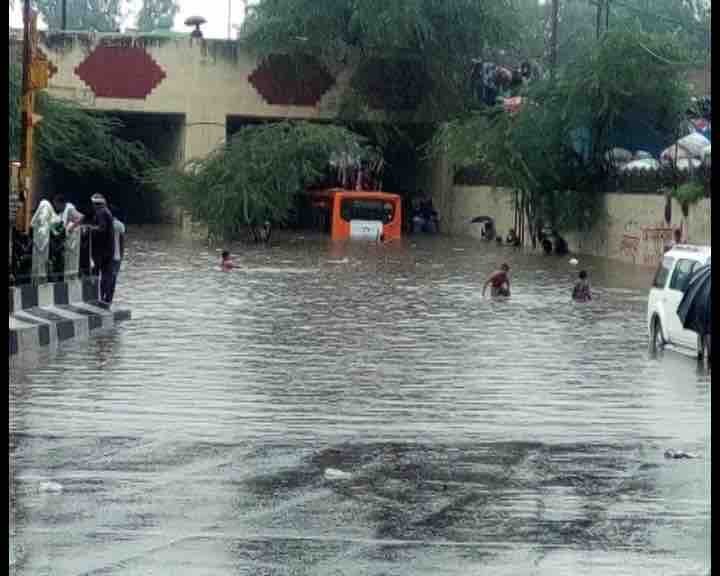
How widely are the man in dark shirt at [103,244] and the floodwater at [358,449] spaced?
737 millimetres

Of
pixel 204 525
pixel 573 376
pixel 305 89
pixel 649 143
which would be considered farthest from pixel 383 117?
pixel 204 525

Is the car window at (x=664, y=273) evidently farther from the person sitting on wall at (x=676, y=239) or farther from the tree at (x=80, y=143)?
the tree at (x=80, y=143)

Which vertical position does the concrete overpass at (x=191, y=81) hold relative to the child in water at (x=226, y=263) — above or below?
above

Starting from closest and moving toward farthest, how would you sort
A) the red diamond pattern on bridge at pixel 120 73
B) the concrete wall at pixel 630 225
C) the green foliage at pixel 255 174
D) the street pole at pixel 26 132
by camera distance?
1. the street pole at pixel 26 132
2. the concrete wall at pixel 630 225
3. the green foliage at pixel 255 174
4. the red diamond pattern on bridge at pixel 120 73

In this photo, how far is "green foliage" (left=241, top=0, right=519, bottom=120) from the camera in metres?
58.2

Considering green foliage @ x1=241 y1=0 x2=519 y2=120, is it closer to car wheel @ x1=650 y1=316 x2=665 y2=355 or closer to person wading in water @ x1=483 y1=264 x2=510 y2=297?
person wading in water @ x1=483 y1=264 x2=510 y2=297

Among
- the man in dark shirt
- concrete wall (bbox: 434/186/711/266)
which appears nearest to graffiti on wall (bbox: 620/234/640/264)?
concrete wall (bbox: 434/186/711/266)

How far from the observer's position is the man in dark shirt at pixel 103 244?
78.4 ft

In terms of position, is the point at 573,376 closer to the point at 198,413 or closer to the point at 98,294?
the point at 198,413

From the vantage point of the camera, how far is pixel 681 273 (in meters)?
21.7

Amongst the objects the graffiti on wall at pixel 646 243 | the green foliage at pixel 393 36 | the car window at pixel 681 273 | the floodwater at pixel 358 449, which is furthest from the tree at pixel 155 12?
the car window at pixel 681 273

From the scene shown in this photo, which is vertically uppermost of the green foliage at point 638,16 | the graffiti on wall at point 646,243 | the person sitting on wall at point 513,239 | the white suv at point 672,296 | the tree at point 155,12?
the tree at point 155,12

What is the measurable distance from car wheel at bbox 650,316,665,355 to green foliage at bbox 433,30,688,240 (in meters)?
27.1

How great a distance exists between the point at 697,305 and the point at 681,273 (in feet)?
12.9
